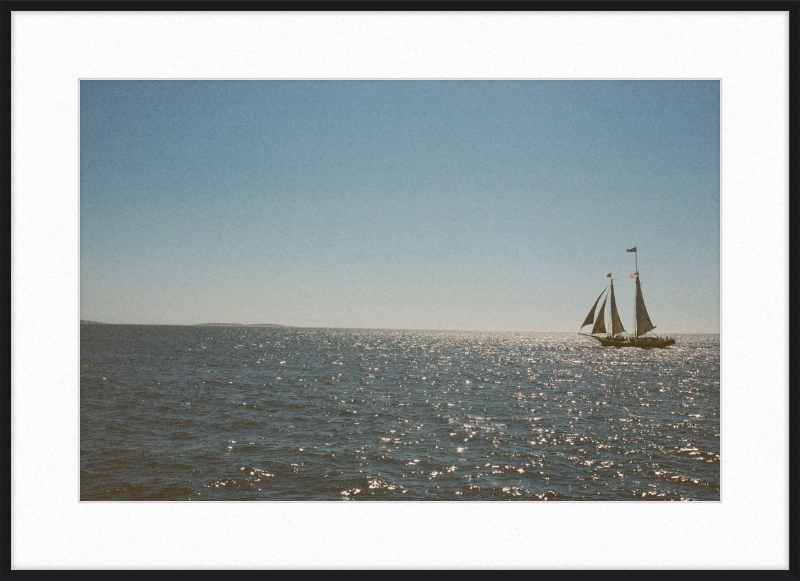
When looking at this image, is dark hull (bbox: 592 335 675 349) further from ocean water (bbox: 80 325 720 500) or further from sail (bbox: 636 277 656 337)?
ocean water (bbox: 80 325 720 500)

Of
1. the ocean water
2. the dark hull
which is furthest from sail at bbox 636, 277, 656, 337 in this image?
the dark hull

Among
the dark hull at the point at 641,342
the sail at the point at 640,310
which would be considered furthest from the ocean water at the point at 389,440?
the dark hull at the point at 641,342

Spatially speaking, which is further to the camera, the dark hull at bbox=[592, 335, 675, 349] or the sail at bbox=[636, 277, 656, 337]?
the dark hull at bbox=[592, 335, 675, 349]

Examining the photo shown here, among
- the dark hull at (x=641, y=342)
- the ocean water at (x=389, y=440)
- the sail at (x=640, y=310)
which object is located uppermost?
the sail at (x=640, y=310)

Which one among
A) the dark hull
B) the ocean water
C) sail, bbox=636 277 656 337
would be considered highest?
sail, bbox=636 277 656 337

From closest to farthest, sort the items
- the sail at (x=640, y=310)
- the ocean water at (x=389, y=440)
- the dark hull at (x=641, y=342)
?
the ocean water at (x=389, y=440) → the sail at (x=640, y=310) → the dark hull at (x=641, y=342)

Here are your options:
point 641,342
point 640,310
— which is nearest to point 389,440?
point 640,310

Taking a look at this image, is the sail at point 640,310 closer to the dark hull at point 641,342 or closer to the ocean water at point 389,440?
the ocean water at point 389,440

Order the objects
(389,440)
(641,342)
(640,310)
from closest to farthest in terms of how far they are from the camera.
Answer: (389,440) < (640,310) < (641,342)

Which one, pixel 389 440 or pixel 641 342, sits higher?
pixel 389 440

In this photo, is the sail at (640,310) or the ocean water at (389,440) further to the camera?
the sail at (640,310)

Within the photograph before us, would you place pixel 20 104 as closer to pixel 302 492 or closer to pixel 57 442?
pixel 57 442

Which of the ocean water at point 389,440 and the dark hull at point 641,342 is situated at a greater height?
the ocean water at point 389,440

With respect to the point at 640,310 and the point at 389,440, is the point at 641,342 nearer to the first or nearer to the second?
the point at 640,310
